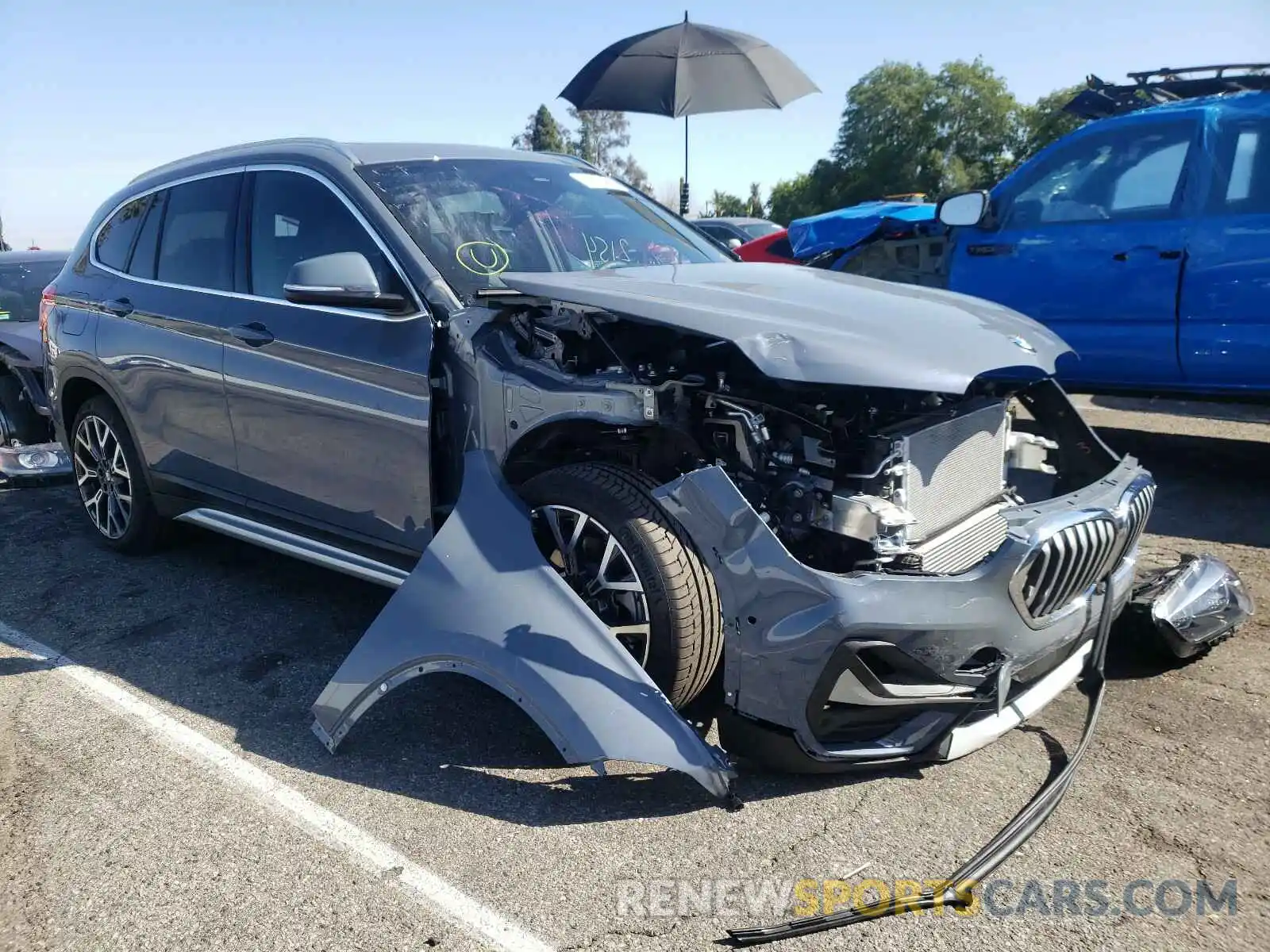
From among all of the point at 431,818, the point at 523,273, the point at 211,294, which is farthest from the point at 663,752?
the point at 211,294

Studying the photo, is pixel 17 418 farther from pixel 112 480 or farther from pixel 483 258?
pixel 483 258

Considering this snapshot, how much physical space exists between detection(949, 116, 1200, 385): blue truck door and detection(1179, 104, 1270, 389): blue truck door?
0.11 m

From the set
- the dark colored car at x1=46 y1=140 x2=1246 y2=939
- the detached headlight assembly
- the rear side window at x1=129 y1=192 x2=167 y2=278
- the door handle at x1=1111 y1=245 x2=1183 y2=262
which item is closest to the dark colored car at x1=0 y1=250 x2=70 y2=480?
the rear side window at x1=129 y1=192 x2=167 y2=278

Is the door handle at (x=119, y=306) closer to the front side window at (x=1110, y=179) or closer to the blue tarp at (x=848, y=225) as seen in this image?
the blue tarp at (x=848, y=225)

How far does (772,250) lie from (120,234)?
18.4ft

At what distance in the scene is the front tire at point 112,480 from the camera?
4934 millimetres

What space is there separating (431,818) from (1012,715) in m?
1.66

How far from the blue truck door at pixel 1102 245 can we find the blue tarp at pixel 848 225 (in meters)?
1.02

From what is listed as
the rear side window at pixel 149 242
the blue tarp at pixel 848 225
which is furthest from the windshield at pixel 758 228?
the rear side window at pixel 149 242

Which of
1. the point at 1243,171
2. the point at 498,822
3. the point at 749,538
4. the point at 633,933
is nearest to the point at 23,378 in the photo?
the point at 498,822

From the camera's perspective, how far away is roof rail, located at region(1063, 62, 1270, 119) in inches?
240

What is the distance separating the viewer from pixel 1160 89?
21.4 ft

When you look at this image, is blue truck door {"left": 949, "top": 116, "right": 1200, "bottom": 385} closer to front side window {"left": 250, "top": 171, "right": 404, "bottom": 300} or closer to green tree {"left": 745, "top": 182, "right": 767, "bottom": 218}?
front side window {"left": 250, "top": 171, "right": 404, "bottom": 300}

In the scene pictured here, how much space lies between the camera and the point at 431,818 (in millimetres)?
2820
